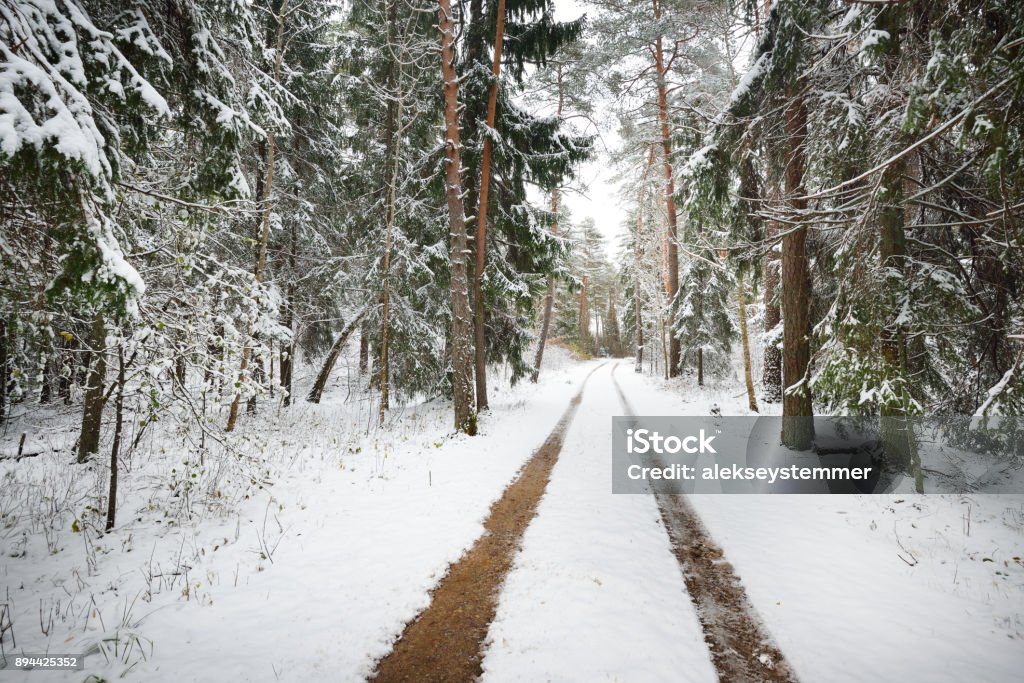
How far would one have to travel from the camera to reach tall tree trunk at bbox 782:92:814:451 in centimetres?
766

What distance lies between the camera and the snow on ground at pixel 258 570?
118 inches

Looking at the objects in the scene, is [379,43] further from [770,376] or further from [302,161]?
[770,376]

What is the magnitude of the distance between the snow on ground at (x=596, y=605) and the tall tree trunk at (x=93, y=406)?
19.1ft

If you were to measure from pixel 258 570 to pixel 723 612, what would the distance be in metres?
4.60

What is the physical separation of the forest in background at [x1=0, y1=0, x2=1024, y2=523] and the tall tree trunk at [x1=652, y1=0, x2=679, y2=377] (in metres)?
0.19

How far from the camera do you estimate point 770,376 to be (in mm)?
13617

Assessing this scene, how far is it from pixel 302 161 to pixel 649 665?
15022 mm

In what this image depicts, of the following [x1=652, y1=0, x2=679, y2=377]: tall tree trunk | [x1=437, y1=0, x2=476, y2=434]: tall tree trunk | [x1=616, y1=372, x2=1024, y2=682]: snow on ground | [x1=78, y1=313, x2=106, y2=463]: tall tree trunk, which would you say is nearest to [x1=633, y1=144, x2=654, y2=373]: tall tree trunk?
[x1=652, y1=0, x2=679, y2=377]: tall tree trunk

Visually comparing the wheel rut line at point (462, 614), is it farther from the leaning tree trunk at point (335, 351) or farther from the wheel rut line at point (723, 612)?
the leaning tree trunk at point (335, 351)

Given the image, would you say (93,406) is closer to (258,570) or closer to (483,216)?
(258,570)

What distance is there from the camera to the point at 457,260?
9.66m

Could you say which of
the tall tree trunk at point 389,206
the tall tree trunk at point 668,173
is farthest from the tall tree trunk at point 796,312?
the tall tree trunk at point 389,206

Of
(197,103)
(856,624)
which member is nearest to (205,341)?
(197,103)

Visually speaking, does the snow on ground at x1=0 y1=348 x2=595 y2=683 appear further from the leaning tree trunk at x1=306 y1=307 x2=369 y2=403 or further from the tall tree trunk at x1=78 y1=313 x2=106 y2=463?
the leaning tree trunk at x1=306 y1=307 x2=369 y2=403
